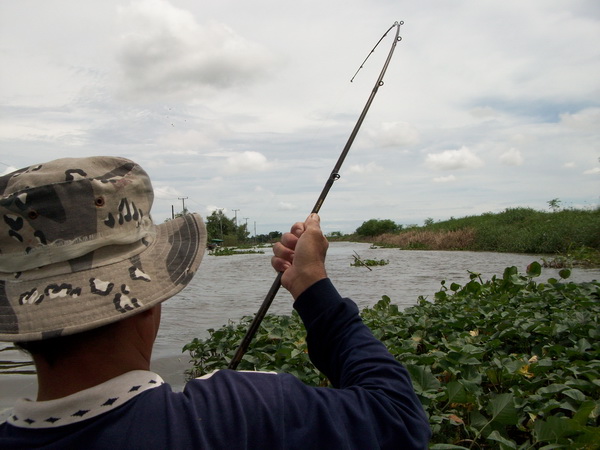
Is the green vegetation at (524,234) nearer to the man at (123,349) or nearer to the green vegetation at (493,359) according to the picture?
the green vegetation at (493,359)

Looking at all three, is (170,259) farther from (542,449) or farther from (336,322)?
(542,449)

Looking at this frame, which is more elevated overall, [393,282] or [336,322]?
[336,322]

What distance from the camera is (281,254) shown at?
1.50 metres

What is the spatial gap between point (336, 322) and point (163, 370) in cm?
438

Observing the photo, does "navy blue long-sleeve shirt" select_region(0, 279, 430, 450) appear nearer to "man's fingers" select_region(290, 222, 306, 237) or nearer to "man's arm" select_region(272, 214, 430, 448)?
"man's arm" select_region(272, 214, 430, 448)

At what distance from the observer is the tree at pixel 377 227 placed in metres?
72.4

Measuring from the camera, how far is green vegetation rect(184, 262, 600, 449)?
2.50 metres

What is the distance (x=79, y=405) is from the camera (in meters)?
1.00

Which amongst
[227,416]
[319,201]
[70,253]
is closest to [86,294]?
[70,253]

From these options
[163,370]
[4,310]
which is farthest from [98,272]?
[163,370]

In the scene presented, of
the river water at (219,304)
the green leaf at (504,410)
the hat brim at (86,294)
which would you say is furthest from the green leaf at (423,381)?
the river water at (219,304)

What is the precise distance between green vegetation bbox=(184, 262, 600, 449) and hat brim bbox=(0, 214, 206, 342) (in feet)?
4.32

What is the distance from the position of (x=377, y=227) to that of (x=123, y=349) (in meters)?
74.1

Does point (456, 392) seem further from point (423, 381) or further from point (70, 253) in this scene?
point (70, 253)
